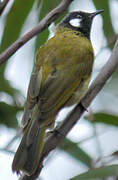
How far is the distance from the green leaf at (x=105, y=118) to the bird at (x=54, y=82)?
0.62ft

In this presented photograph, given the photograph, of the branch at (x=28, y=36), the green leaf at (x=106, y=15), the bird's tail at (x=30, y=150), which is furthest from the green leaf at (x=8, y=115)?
the branch at (x=28, y=36)

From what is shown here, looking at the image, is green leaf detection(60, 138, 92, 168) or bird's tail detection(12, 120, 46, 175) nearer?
bird's tail detection(12, 120, 46, 175)

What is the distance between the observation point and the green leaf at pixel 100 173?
179 cm

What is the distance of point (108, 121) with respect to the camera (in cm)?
271

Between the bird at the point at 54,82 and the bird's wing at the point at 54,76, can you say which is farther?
the bird's wing at the point at 54,76

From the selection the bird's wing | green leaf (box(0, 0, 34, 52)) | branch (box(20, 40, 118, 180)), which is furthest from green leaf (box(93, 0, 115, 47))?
branch (box(20, 40, 118, 180))

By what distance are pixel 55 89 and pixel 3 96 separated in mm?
366

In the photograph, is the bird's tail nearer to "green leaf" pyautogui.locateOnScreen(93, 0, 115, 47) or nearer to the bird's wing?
the bird's wing

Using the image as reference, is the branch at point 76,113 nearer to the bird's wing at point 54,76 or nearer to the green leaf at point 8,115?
the bird's wing at point 54,76

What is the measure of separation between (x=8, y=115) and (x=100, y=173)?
1.02 meters

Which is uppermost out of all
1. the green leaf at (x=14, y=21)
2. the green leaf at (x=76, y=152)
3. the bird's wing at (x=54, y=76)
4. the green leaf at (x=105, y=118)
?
the green leaf at (x=14, y=21)

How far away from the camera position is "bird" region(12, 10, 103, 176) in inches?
88.4

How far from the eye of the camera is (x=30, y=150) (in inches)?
88.3

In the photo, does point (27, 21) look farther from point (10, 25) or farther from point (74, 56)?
point (74, 56)
